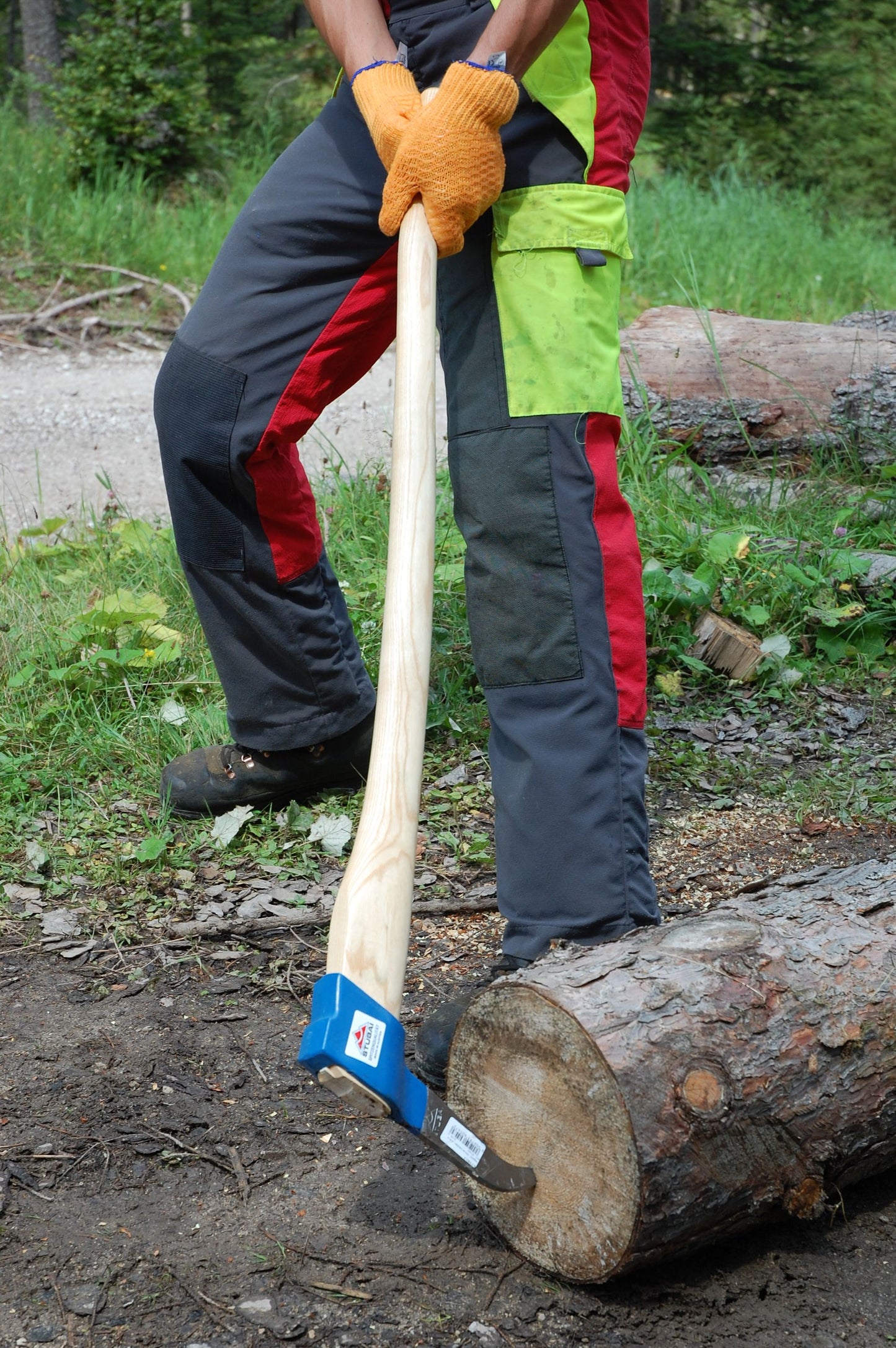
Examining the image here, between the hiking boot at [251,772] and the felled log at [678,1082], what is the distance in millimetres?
1108

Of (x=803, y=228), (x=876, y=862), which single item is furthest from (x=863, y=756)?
(x=803, y=228)

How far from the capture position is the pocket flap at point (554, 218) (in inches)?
69.8

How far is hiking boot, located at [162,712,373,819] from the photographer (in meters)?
2.53

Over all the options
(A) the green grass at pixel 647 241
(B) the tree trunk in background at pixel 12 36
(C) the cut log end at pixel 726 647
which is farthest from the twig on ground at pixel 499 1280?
(B) the tree trunk in background at pixel 12 36

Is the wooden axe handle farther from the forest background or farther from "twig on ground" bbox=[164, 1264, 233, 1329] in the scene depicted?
the forest background

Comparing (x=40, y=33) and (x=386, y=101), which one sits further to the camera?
(x=40, y=33)

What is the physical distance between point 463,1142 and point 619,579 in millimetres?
860

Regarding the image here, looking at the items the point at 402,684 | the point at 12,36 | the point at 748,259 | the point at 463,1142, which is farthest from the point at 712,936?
the point at 12,36

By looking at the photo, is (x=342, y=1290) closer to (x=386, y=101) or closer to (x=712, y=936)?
(x=712, y=936)

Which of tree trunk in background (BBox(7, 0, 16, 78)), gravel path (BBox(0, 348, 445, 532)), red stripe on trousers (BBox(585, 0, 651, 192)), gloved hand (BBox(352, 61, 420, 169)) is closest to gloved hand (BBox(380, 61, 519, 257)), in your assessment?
gloved hand (BBox(352, 61, 420, 169))

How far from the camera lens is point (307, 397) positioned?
2.08 meters

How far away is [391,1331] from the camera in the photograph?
51.7 inches

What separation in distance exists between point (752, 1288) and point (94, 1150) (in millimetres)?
906

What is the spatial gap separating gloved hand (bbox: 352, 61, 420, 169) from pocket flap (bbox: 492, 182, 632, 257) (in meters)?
0.18
